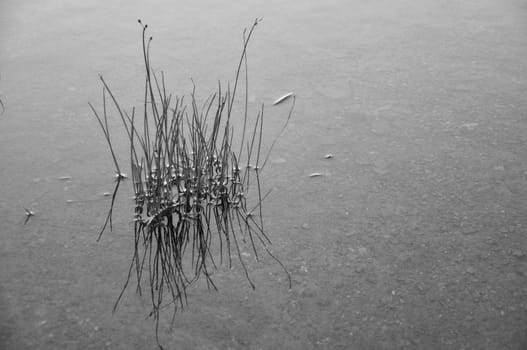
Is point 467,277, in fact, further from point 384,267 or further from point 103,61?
point 103,61

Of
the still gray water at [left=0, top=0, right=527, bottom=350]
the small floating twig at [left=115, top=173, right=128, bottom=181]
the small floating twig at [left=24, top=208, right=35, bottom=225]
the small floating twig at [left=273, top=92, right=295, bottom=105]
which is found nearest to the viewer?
the still gray water at [left=0, top=0, right=527, bottom=350]

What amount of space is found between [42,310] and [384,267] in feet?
2.65

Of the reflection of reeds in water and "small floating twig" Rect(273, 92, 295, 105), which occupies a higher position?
"small floating twig" Rect(273, 92, 295, 105)

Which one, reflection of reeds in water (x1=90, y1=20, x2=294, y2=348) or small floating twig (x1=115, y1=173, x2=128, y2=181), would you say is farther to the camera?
small floating twig (x1=115, y1=173, x2=128, y2=181)

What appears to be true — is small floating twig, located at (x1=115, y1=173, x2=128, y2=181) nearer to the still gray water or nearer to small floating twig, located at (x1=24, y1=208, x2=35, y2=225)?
the still gray water

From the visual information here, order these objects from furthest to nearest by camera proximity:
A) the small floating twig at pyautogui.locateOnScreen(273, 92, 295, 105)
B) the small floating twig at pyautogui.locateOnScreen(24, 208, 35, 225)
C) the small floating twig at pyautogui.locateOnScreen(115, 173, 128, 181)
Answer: the small floating twig at pyautogui.locateOnScreen(273, 92, 295, 105)
the small floating twig at pyautogui.locateOnScreen(115, 173, 128, 181)
the small floating twig at pyautogui.locateOnScreen(24, 208, 35, 225)

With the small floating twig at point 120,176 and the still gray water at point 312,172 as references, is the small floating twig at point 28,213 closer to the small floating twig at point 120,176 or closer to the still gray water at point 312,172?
the still gray water at point 312,172

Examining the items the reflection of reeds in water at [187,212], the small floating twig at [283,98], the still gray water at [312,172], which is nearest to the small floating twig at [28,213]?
the still gray water at [312,172]

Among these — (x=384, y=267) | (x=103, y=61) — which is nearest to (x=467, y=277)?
(x=384, y=267)

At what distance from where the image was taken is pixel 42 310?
1267 millimetres

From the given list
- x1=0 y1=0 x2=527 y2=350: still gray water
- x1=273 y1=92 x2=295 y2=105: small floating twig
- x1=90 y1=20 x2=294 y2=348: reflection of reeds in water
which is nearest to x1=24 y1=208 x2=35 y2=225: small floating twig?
x1=0 y1=0 x2=527 y2=350: still gray water

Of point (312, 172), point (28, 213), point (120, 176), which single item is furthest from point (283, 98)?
point (28, 213)

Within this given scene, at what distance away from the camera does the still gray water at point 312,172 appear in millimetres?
1245

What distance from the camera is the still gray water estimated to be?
1245mm
